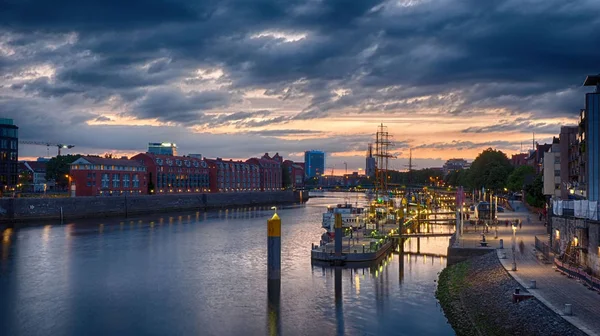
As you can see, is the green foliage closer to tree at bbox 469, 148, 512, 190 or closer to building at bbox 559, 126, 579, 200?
tree at bbox 469, 148, 512, 190

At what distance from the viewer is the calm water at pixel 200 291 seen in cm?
2720

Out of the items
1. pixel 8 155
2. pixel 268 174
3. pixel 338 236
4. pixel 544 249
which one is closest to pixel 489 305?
pixel 544 249

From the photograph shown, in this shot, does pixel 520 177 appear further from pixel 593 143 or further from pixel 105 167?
pixel 593 143

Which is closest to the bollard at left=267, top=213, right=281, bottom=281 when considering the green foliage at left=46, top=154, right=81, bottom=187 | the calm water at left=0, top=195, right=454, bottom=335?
the calm water at left=0, top=195, right=454, bottom=335

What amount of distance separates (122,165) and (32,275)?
80.3m

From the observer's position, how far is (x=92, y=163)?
108 m

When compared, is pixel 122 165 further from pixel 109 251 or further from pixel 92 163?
pixel 109 251

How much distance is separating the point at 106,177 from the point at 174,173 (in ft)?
89.9

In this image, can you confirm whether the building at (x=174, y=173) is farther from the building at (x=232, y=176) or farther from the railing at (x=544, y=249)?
the railing at (x=544, y=249)

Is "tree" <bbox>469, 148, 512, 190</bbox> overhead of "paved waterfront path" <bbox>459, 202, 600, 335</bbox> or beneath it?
overhead

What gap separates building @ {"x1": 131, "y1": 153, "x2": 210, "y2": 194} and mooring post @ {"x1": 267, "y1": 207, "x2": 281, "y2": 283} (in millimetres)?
96722

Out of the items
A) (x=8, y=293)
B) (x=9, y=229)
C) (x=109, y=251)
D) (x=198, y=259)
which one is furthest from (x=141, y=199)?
(x=8, y=293)

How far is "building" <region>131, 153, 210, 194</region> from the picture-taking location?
12925cm

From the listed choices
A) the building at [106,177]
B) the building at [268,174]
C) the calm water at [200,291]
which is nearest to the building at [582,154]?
the calm water at [200,291]
